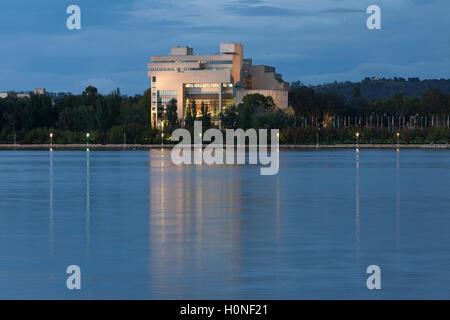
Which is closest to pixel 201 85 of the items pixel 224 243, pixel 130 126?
pixel 130 126

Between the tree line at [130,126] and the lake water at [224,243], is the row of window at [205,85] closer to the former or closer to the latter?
the tree line at [130,126]

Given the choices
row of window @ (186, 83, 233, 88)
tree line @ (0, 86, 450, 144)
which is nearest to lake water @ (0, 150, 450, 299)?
tree line @ (0, 86, 450, 144)

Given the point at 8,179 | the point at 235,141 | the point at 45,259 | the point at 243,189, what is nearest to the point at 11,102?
the point at 235,141

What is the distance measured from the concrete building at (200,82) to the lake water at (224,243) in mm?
129521

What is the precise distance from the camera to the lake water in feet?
44.0

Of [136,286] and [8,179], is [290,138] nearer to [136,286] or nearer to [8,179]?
[8,179]

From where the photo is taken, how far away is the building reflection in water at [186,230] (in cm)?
1442

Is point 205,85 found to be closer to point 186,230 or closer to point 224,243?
point 186,230

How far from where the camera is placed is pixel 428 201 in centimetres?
3073

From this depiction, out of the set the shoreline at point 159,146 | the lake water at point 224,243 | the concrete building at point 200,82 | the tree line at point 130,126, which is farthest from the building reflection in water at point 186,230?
the concrete building at point 200,82

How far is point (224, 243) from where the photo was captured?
18734 millimetres

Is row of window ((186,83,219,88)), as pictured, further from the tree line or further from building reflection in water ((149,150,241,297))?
building reflection in water ((149,150,241,297))
